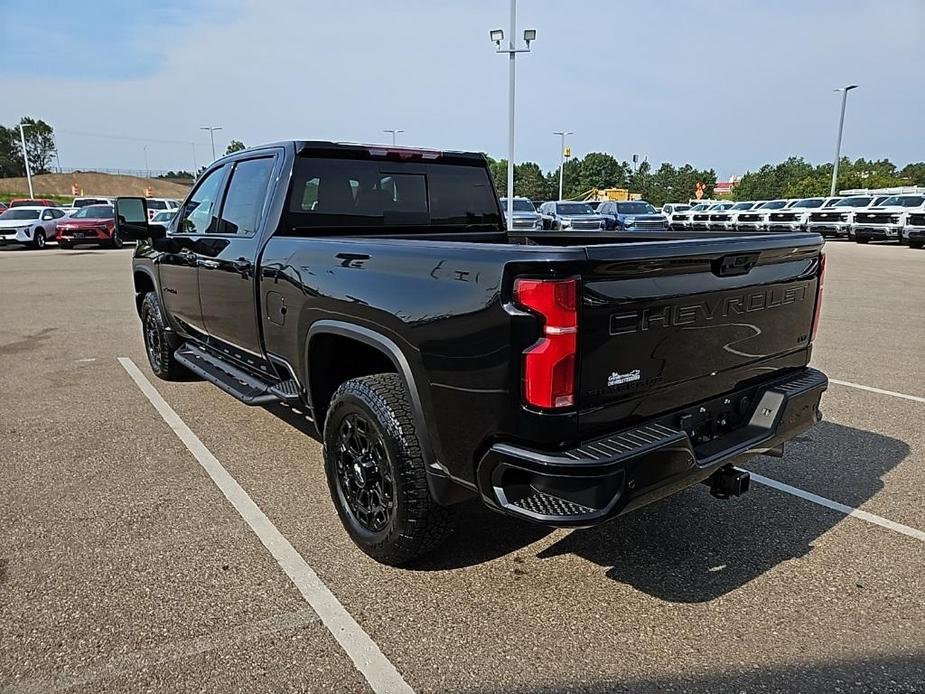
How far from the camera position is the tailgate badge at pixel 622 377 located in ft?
8.03

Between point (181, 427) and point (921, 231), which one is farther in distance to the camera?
point (921, 231)

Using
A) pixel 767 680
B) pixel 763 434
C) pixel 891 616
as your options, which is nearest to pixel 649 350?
pixel 763 434

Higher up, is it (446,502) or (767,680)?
(446,502)

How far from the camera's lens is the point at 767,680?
2408 mm

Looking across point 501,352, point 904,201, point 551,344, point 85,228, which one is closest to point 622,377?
point 551,344

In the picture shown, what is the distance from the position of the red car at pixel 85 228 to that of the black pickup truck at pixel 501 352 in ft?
75.9

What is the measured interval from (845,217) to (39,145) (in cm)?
13793

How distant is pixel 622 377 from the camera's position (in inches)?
97.7

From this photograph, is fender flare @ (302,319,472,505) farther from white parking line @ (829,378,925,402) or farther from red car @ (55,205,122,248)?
red car @ (55,205,122,248)

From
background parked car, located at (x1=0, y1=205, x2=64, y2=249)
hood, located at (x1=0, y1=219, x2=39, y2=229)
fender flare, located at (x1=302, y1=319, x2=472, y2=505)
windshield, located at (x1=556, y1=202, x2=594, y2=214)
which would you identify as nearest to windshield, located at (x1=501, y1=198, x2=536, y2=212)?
windshield, located at (x1=556, y1=202, x2=594, y2=214)

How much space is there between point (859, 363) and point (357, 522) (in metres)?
5.97

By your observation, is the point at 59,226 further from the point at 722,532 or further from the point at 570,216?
the point at 722,532

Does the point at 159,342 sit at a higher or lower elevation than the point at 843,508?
higher

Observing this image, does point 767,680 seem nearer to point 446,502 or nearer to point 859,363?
point 446,502
